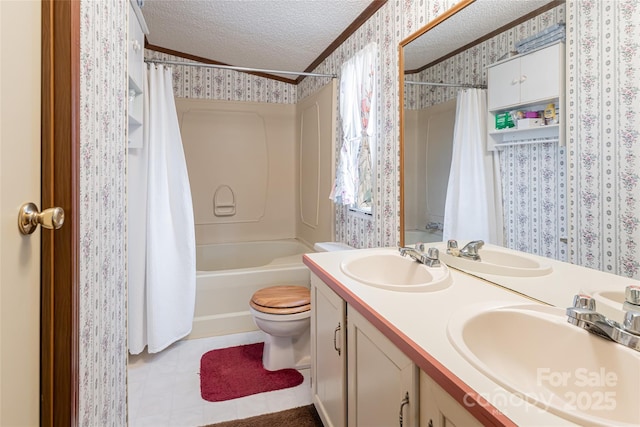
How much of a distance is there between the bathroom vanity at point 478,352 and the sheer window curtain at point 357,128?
1.05 m

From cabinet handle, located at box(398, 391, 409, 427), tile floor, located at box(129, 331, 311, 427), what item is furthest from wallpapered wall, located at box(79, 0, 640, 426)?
cabinet handle, located at box(398, 391, 409, 427)

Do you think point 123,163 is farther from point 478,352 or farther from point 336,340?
point 478,352

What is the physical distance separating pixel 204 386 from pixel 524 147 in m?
2.05

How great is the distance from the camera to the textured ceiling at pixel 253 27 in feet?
7.68

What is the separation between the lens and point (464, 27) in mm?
1445

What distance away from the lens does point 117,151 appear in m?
1.41

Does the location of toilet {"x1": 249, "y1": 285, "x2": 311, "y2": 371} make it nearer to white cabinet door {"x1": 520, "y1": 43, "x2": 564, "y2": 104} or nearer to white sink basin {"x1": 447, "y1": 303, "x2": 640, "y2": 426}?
white sink basin {"x1": 447, "y1": 303, "x2": 640, "y2": 426}

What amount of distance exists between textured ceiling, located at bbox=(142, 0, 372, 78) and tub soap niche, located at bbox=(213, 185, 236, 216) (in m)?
1.35

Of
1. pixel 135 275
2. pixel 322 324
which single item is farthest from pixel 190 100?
pixel 322 324

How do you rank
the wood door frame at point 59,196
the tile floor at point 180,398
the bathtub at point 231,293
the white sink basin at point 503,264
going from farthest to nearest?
the bathtub at point 231,293 < the tile floor at point 180,398 < the white sink basin at point 503,264 < the wood door frame at point 59,196

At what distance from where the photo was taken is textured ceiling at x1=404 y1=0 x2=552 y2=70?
1.20m

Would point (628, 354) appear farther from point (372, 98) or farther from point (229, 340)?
point (229, 340)

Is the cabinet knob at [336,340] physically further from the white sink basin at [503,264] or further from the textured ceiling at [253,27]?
the textured ceiling at [253,27]

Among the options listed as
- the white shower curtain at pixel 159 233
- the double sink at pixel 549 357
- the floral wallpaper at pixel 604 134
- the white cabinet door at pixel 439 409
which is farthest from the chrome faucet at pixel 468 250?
the white shower curtain at pixel 159 233
